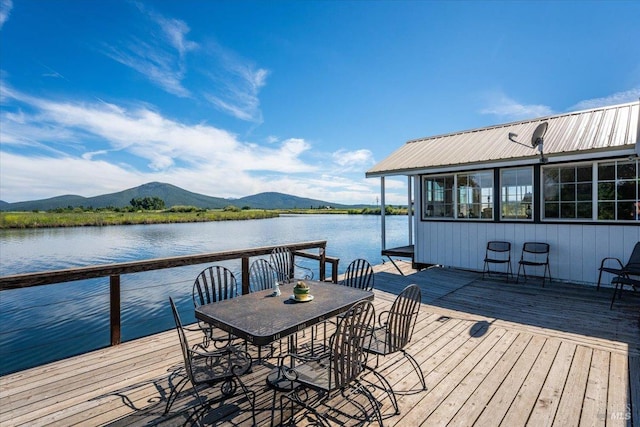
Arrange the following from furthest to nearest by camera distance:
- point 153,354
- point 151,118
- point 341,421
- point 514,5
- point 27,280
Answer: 1. point 151,118
2. point 514,5
3. point 153,354
4. point 27,280
5. point 341,421

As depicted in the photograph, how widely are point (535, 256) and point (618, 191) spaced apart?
1.70 metres

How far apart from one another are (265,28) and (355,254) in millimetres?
8106

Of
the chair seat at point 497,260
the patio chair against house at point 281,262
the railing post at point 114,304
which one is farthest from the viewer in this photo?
the chair seat at point 497,260

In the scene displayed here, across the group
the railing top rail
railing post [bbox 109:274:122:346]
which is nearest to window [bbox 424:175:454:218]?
the railing top rail

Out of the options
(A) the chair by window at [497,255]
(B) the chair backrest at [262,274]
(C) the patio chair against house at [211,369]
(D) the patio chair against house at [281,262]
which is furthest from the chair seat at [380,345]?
(A) the chair by window at [497,255]

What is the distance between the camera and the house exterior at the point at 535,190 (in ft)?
17.6

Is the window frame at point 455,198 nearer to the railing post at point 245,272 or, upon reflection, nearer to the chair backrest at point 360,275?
the chair backrest at point 360,275

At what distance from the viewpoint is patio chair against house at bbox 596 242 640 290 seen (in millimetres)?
4711

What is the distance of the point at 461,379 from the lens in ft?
8.63

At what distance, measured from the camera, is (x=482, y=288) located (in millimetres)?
5766

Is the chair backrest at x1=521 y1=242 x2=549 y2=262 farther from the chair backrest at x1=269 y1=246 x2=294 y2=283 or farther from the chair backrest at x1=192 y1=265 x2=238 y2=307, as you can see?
the chair backrest at x1=192 y1=265 x2=238 y2=307

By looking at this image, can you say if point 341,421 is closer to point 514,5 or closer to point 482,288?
point 482,288

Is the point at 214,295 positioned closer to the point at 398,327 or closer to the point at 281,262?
the point at 281,262

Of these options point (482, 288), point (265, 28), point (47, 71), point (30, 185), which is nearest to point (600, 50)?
point (482, 288)
